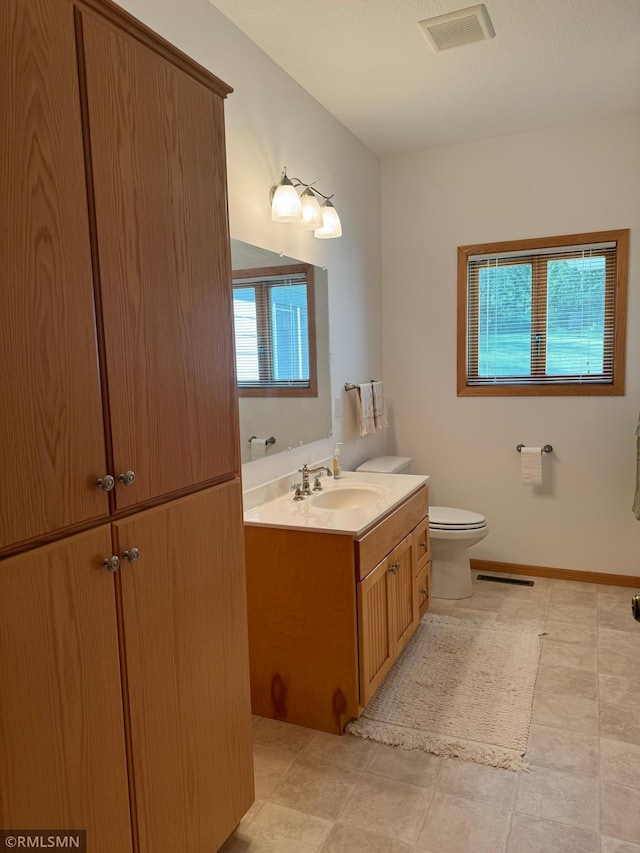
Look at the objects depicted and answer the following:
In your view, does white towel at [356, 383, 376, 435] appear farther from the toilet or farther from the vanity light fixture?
the vanity light fixture

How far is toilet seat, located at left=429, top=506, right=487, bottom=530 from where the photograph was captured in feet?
10.7

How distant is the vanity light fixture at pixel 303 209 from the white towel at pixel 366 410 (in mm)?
883

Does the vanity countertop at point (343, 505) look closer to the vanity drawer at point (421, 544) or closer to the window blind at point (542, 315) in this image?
the vanity drawer at point (421, 544)

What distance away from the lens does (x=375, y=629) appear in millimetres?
2238

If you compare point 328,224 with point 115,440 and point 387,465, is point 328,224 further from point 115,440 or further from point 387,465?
point 115,440

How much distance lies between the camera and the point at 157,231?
1247 millimetres

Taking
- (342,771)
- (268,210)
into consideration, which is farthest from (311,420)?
(342,771)

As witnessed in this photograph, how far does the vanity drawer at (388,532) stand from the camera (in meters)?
2.08

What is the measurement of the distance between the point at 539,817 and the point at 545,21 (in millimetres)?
2821

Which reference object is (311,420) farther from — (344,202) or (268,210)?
(344,202)

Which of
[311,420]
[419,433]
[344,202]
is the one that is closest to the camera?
[311,420]

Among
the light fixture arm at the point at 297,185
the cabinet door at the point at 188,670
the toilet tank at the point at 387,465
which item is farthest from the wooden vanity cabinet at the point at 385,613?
the light fixture arm at the point at 297,185

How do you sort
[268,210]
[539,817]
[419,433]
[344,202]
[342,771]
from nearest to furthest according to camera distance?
[539,817]
[342,771]
[268,210]
[344,202]
[419,433]

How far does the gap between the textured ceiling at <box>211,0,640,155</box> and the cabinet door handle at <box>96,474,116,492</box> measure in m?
1.88
